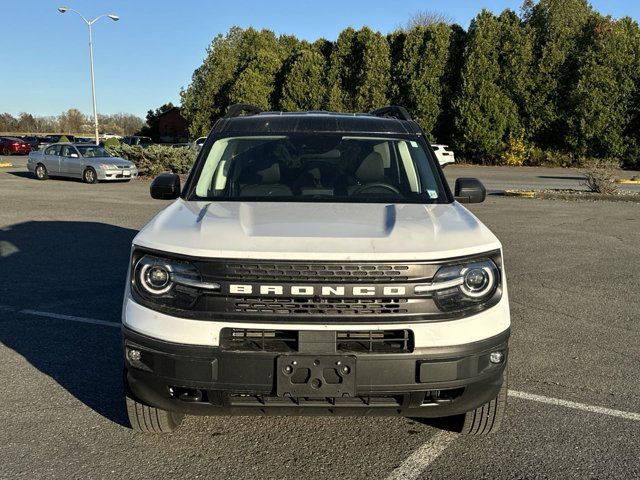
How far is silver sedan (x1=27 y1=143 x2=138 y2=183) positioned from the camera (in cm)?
2208

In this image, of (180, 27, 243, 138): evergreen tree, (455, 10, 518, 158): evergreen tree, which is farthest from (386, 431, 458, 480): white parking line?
(180, 27, 243, 138): evergreen tree

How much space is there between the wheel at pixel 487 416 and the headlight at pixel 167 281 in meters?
1.65

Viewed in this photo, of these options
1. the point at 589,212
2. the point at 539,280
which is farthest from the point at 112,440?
the point at 589,212

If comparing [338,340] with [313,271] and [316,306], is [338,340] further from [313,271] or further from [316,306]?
[313,271]

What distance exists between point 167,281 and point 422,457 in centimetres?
166

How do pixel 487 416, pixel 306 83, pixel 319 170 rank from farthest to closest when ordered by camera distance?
pixel 306 83 → pixel 319 170 → pixel 487 416

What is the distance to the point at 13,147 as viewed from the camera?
152 ft

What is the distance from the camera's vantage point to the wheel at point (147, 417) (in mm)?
3291

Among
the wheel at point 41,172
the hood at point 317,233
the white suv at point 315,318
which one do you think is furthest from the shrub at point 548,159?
the white suv at point 315,318

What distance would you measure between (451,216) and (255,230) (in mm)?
1199

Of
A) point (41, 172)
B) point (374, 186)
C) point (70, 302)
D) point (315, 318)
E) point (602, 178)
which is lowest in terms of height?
point (41, 172)

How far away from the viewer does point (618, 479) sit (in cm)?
303

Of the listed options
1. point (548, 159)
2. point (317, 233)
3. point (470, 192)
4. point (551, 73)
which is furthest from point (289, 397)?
point (551, 73)

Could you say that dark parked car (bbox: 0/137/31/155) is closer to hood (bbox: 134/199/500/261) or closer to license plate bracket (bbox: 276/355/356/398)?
hood (bbox: 134/199/500/261)
